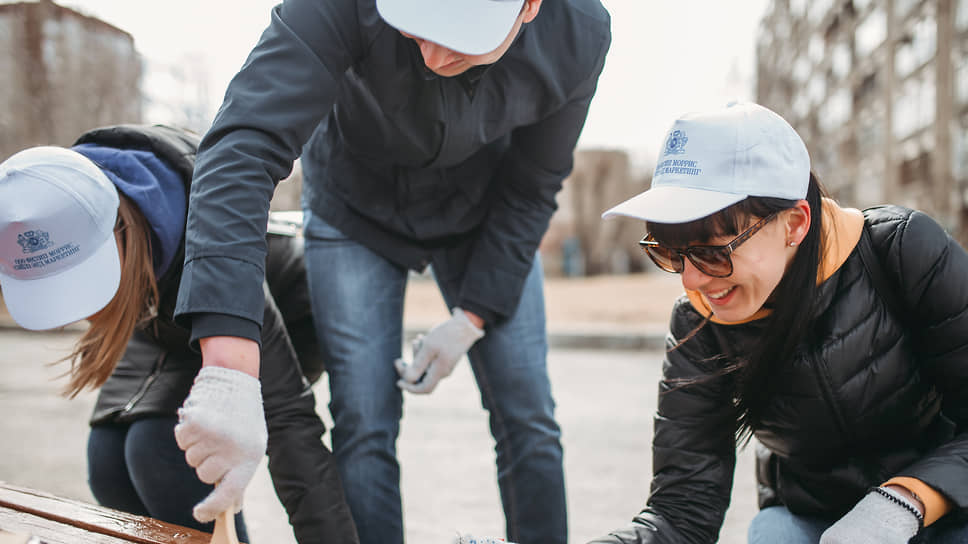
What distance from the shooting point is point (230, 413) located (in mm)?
968

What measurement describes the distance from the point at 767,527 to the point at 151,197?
1384mm

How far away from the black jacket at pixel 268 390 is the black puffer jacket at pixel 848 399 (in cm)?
58

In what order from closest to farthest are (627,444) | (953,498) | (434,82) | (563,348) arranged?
1. (953,498)
2. (434,82)
3. (627,444)
4. (563,348)

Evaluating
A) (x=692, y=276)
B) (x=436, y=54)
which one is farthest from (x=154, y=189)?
(x=692, y=276)

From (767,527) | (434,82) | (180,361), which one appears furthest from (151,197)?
(767,527)

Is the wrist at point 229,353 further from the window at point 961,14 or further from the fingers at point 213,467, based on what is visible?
the window at point 961,14

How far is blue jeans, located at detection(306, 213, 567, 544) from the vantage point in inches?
61.9

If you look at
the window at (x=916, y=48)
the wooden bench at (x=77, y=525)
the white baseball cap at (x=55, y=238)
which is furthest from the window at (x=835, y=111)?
the wooden bench at (x=77, y=525)

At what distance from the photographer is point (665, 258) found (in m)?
1.22

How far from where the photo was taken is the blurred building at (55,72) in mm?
9492

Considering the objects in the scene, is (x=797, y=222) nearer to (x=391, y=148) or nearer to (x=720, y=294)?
(x=720, y=294)

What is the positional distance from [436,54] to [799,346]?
2.59 feet

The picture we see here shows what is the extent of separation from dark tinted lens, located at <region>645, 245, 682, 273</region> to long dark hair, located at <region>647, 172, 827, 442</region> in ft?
0.08

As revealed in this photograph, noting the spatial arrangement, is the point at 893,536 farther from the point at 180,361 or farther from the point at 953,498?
the point at 180,361
